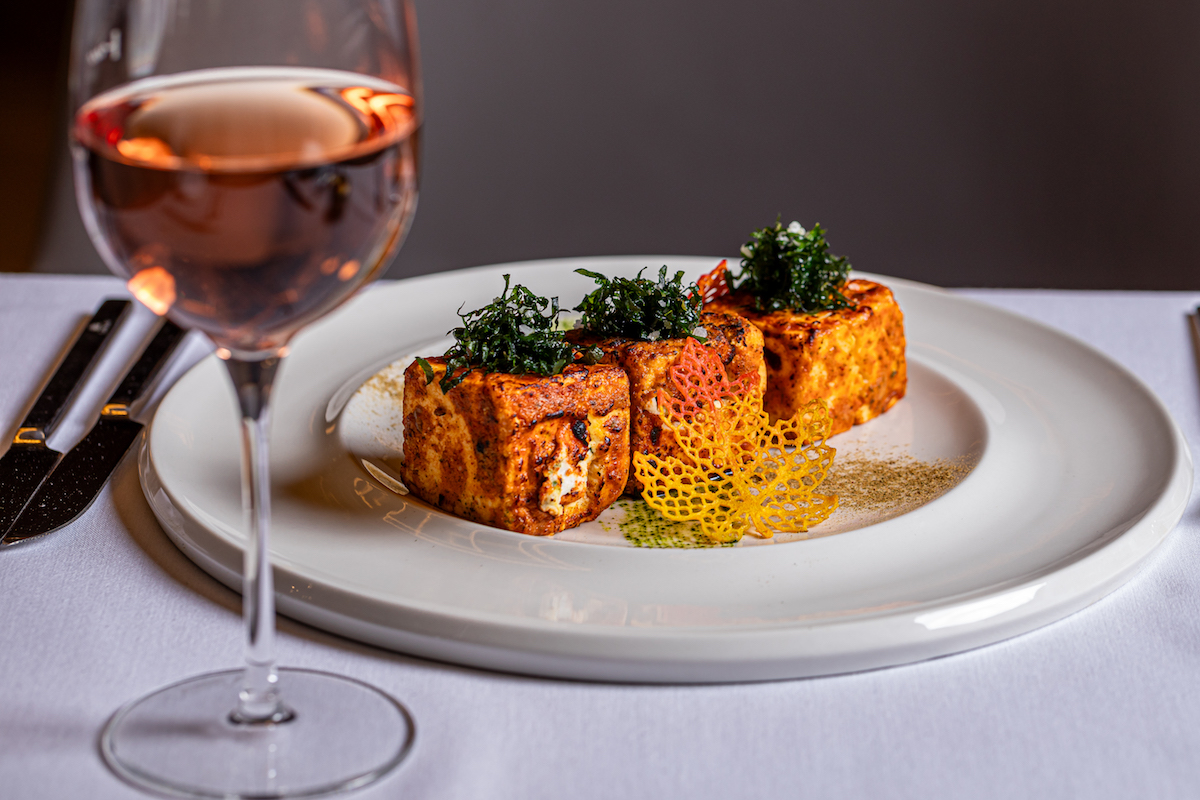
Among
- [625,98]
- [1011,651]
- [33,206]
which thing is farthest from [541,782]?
[33,206]

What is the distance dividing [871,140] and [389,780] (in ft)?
13.6

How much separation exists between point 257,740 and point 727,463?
2.73 ft

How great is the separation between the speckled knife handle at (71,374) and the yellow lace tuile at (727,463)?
86 cm

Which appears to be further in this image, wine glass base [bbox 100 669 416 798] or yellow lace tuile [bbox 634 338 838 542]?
yellow lace tuile [bbox 634 338 838 542]

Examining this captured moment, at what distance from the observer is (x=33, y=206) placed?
5.28 meters

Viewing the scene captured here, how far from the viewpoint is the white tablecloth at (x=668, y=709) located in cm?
94

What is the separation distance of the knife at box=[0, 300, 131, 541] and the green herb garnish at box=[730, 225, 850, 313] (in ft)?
3.62

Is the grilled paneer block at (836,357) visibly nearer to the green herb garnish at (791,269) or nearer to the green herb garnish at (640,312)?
the green herb garnish at (791,269)

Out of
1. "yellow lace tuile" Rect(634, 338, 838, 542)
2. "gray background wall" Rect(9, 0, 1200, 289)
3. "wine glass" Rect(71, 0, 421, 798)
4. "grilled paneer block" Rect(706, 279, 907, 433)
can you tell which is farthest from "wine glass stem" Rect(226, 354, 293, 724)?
"gray background wall" Rect(9, 0, 1200, 289)

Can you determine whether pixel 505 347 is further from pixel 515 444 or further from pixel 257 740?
pixel 257 740

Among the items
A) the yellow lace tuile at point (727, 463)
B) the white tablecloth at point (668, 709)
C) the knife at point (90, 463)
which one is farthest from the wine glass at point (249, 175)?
the yellow lace tuile at point (727, 463)

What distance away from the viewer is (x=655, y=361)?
1.61 meters

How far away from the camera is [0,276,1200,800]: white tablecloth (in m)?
0.94

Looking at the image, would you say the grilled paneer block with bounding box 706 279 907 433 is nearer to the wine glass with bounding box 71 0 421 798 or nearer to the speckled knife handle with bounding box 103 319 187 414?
the speckled knife handle with bounding box 103 319 187 414
